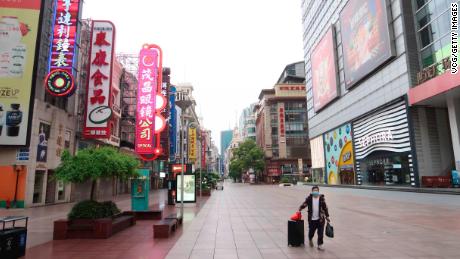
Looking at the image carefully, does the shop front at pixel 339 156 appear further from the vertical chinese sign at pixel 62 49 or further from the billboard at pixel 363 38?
the vertical chinese sign at pixel 62 49

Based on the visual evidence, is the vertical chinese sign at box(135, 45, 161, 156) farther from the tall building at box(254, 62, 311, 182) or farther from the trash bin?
the tall building at box(254, 62, 311, 182)

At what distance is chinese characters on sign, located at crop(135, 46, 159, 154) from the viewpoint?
110ft

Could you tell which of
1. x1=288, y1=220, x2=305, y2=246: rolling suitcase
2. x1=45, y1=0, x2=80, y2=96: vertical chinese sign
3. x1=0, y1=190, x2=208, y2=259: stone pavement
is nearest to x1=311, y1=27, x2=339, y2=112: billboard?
x1=45, y1=0, x2=80, y2=96: vertical chinese sign

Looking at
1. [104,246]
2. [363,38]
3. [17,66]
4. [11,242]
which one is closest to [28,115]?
[17,66]

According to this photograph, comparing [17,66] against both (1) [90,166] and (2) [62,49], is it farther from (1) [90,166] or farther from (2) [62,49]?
(1) [90,166]

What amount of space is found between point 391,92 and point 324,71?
20866mm

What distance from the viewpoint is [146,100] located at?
33.8 m

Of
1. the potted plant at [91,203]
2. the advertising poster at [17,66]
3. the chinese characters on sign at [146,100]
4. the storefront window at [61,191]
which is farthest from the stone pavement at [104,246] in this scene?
the chinese characters on sign at [146,100]

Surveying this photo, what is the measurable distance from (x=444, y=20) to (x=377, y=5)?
30.2ft

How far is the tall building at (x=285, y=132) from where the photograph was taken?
3693 inches

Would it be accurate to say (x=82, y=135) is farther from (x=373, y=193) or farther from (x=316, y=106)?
(x=316, y=106)

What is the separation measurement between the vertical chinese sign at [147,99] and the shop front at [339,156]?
26440mm

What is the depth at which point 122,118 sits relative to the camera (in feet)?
142

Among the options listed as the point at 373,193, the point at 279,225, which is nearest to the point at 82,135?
the point at 279,225
